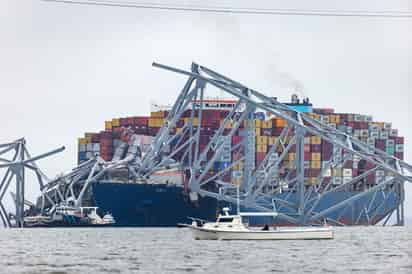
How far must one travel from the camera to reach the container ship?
144500 mm

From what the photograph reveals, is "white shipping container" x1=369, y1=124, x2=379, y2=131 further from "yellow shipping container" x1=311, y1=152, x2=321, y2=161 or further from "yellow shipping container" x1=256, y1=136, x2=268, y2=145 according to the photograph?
"yellow shipping container" x1=256, y1=136, x2=268, y2=145

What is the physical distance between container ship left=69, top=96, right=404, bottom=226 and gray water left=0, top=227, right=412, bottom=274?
38003mm

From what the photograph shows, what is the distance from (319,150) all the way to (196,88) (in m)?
44.8

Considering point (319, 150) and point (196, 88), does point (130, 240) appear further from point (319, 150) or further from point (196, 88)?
point (319, 150)

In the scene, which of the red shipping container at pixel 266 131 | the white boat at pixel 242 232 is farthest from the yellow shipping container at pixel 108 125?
the white boat at pixel 242 232

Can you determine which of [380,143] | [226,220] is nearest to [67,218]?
Result: [380,143]

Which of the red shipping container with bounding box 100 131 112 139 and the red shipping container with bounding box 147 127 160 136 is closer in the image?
the red shipping container with bounding box 147 127 160 136

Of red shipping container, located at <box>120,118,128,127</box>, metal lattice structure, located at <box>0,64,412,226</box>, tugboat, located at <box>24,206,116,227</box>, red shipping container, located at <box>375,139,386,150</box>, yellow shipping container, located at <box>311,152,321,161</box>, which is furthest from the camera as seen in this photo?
red shipping container, located at <box>375,139,386,150</box>

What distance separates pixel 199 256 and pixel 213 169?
235 ft

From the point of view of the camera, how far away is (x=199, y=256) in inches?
3140

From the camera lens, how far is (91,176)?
5763 inches

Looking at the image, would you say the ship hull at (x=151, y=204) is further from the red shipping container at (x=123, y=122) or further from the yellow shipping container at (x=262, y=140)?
the red shipping container at (x=123, y=122)

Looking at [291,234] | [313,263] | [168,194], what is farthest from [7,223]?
[313,263]

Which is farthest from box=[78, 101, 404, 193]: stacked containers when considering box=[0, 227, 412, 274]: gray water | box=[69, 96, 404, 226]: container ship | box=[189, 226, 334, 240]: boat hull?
box=[0, 227, 412, 274]: gray water
